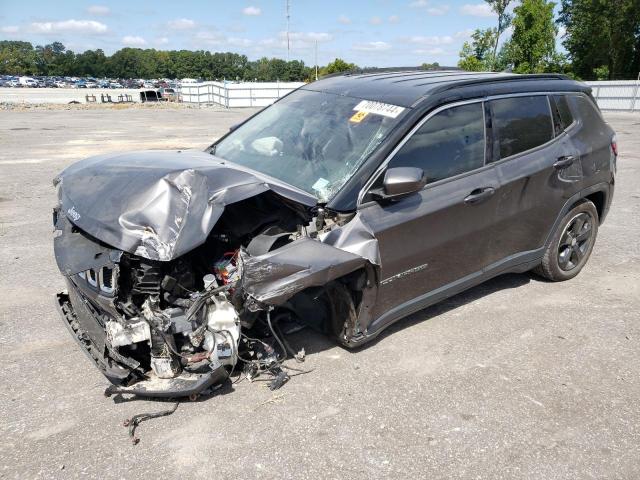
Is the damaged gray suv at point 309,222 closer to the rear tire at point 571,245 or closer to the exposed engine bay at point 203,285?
the exposed engine bay at point 203,285

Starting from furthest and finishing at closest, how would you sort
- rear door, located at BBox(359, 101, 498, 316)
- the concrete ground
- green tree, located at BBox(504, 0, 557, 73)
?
green tree, located at BBox(504, 0, 557, 73) → rear door, located at BBox(359, 101, 498, 316) → the concrete ground

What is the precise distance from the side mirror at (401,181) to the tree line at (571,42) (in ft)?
139

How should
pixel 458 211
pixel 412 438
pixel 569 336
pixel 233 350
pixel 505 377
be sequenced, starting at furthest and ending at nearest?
pixel 569 336
pixel 458 211
pixel 505 377
pixel 233 350
pixel 412 438

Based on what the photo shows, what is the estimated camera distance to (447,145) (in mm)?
3723

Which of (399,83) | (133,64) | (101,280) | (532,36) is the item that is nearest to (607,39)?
(532,36)

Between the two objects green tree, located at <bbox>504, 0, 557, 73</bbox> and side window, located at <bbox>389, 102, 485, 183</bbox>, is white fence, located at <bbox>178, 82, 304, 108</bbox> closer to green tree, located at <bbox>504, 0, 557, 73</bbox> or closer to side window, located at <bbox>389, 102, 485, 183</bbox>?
green tree, located at <bbox>504, 0, 557, 73</bbox>

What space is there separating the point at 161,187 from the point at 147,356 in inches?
41.2

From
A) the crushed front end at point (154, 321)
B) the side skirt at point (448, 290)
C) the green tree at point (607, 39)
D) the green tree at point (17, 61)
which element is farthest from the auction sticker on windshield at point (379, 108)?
the green tree at point (17, 61)

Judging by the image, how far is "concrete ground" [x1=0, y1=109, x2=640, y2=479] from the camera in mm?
2645

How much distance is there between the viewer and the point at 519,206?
162 inches

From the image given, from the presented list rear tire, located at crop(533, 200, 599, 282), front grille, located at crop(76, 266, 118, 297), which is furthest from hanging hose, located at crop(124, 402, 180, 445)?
rear tire, located at crop(533, 200, 599, 282)

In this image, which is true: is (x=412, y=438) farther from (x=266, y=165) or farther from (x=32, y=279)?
(x=32, y=279)

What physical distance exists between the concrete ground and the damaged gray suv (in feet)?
0.85

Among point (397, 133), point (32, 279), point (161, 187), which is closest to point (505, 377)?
point (397, 133)
